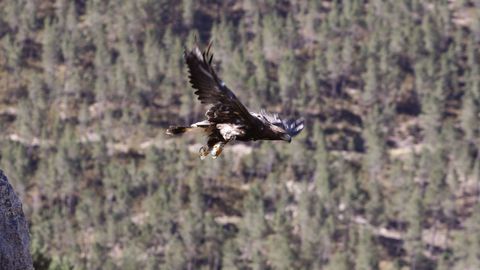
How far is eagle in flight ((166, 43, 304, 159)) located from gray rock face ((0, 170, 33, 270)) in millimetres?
2468

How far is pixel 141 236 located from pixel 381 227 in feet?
108

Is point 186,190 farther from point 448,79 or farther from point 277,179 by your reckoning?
point 448,79

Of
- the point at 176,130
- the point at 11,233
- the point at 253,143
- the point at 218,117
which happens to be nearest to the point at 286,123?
the point at 218,117

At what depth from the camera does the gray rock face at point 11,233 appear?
33.7 ft

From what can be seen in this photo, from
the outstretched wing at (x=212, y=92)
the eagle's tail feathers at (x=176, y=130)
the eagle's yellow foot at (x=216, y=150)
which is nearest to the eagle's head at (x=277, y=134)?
the outstretched wing at (x=212, y=92)

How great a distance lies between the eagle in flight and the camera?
8.62 m

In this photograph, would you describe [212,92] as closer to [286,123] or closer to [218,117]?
[218,117]

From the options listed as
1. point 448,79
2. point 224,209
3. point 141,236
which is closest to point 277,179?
point 224,209

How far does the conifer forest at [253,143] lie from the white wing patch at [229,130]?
75728mm

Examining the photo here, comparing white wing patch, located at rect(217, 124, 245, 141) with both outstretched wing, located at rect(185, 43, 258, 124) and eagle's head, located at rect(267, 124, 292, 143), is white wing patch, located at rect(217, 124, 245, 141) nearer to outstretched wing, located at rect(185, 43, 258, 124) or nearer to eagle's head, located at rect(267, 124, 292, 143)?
outstretched wing, located at rect(185, 43, 258, 124)

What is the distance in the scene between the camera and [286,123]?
11523mm

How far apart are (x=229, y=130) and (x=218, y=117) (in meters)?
0.23

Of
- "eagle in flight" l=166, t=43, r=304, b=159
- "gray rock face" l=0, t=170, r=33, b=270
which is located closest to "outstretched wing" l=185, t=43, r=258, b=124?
"eagle in flight" l=166, t=43, r=304, b=159

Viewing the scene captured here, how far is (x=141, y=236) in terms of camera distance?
9300cm
